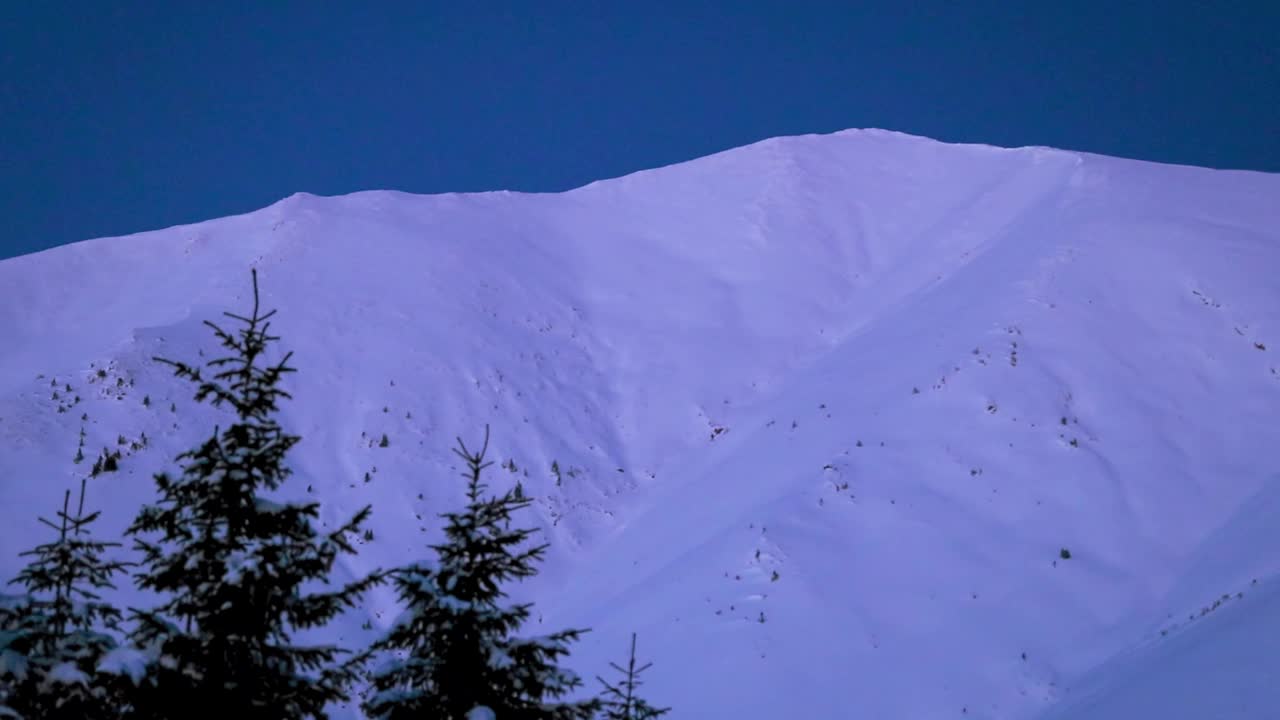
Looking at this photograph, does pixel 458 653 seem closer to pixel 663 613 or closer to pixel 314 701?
pixel 314 701

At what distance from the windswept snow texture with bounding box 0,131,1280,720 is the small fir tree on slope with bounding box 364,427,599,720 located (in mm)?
7814

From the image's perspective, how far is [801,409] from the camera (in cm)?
2569

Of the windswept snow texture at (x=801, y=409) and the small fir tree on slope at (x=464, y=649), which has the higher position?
the windswept snow texture at (x=801, y=409)

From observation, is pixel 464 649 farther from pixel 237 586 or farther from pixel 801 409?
pixel 801 409

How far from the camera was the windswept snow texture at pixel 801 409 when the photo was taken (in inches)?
598

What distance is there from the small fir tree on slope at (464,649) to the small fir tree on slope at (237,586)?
361 mm

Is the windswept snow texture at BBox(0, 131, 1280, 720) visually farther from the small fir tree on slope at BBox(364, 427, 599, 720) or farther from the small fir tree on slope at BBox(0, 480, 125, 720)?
the small fir tree on slope at BBox(0, 480, 125, 720)

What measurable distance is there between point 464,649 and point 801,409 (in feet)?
67.0

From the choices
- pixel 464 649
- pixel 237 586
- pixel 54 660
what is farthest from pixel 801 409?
pixel 54 660

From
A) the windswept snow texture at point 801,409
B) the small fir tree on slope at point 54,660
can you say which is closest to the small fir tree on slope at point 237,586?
the small fir tree on slope at point 54,660

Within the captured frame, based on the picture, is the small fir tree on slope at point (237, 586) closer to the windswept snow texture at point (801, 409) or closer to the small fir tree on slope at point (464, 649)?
the small fir tree on slope at point (464, 649)

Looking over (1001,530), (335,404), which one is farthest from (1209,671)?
(335,404)

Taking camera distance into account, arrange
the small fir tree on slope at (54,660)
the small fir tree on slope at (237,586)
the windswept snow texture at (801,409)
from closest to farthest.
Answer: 1. the small fir tree on slope at (54,660)
2. the small fir tree on slope at (237,586)
3. the windswept snow texture at (801,409)

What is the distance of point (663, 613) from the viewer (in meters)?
17.8
